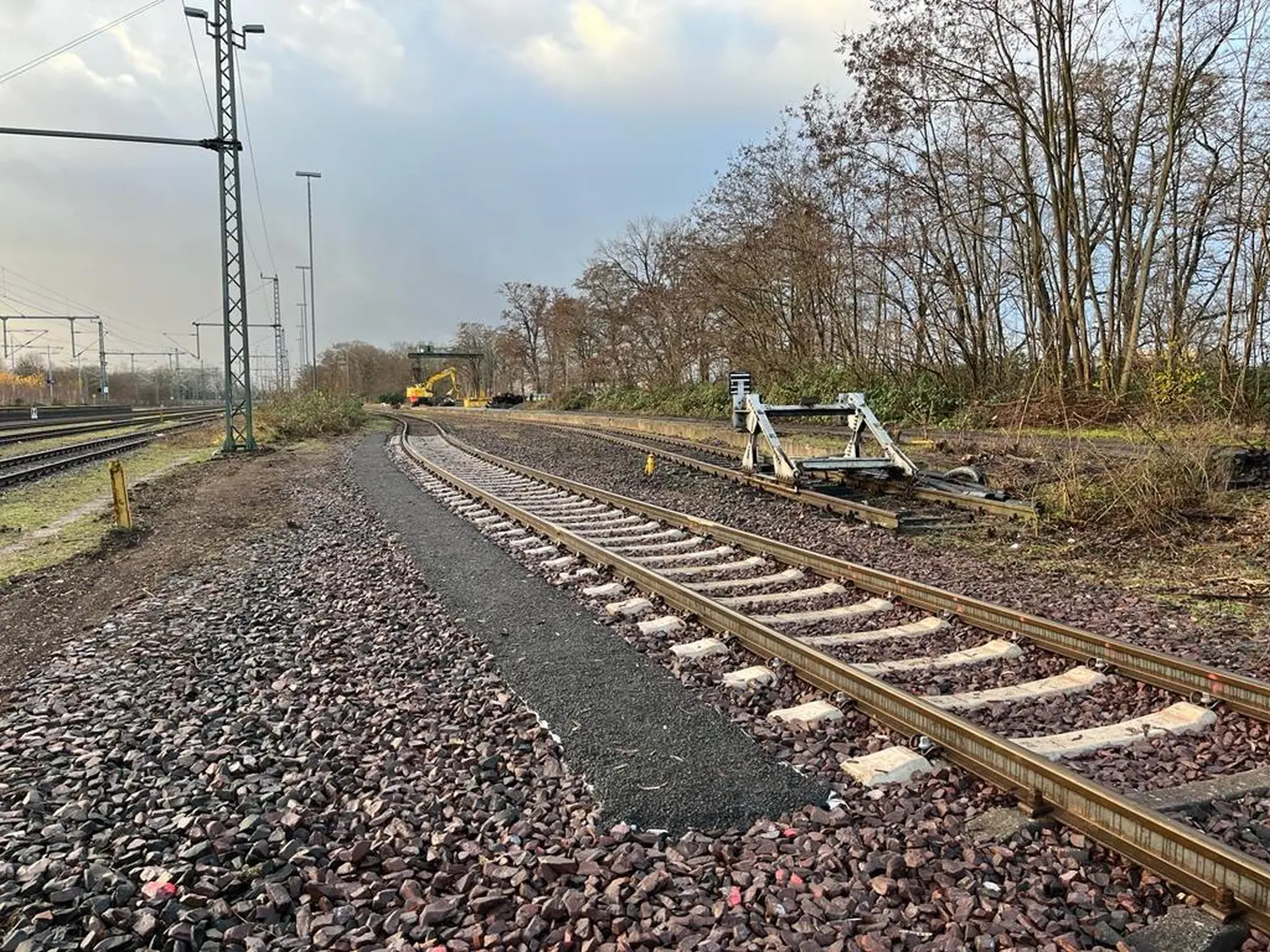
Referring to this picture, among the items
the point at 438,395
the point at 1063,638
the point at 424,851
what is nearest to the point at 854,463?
the point at 1063,638

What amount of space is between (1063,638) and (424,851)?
3823mm

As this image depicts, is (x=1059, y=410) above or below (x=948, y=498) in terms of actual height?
above

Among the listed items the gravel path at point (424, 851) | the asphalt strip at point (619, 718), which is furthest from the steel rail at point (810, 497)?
the gravel path at point (424, 851)

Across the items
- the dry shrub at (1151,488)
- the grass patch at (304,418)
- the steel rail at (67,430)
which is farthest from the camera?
the grass patch at (304,418)

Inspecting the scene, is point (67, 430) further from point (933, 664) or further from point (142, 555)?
point (933, 664)

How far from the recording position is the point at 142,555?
9039mm

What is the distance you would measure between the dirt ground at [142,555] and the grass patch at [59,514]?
1.43 ft

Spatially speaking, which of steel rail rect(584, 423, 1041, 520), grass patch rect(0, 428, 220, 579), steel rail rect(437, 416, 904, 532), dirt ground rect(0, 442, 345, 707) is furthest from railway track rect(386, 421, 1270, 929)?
grass patch rect(0, 428, 220, 579)

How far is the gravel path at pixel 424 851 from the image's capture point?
2484 millimetres

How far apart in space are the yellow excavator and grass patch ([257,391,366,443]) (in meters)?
21.9

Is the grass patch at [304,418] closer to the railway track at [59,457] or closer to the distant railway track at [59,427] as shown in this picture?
the railway track at [59,457]

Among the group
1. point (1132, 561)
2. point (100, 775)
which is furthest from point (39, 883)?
point (1132, 561)

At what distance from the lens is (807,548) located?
7.94m

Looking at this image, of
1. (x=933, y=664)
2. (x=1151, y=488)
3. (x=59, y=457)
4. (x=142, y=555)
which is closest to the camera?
(x=933, y=664)
